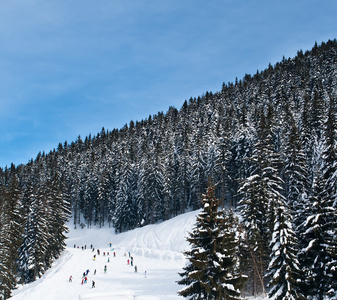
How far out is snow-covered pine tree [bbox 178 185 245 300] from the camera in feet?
57.4

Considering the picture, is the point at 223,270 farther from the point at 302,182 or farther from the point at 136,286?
the point at 302,182

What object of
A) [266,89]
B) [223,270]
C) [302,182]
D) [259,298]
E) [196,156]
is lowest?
[259,298]

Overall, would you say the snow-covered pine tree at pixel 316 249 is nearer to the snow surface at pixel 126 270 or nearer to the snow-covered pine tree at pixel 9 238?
the snow surface at pixel 126 270

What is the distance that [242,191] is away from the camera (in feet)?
161

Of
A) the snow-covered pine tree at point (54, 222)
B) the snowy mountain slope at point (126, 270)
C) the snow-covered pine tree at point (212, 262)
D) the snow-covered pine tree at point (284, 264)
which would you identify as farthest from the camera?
the snow-covered pine tree at point (54, 222)

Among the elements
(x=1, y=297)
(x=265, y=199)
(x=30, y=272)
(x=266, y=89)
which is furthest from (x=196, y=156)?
(x=266, y=89)

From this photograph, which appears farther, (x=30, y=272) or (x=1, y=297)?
(x=30, y=272)

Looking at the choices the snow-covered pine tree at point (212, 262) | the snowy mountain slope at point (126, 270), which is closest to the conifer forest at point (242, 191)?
the snow-covered pine tree at point (212, 262)

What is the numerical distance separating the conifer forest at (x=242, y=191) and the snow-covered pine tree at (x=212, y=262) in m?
0.70

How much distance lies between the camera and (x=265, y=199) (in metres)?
35.1

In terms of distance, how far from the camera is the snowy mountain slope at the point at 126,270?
109 feet

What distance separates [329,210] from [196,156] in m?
49.8

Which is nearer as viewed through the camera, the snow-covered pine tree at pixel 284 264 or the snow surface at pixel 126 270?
the snow-covered pine tree at pixel 284 264

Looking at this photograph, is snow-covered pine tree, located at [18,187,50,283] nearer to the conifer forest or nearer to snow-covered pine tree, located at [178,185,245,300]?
the conifer forest
